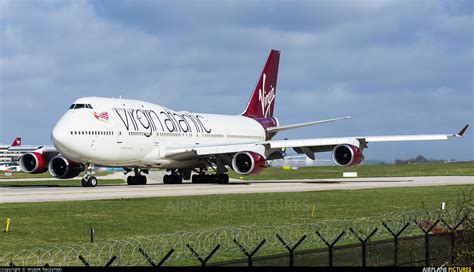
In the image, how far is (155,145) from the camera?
150ft

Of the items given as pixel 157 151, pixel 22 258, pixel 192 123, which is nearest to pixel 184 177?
pixel 192 123

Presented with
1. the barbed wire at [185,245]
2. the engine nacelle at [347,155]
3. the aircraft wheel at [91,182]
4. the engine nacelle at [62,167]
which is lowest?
the barbed wire at [185,245]

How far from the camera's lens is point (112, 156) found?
42.1 m

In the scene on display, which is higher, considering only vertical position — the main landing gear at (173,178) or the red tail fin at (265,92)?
the red tail fin at (265,92)

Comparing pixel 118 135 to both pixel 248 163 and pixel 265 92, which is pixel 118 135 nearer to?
pixel 248 163

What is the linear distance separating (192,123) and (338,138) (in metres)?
11.1

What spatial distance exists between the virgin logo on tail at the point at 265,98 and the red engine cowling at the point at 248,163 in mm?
18892

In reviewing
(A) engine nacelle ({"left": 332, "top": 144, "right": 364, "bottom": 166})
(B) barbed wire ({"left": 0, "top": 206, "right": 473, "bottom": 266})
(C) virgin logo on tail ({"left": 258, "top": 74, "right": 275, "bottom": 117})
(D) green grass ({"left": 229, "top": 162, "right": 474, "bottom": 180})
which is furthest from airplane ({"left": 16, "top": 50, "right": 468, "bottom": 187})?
(B) barbed wire ({"left": 0, "top": 206, "right": 473, "bottom": 266})

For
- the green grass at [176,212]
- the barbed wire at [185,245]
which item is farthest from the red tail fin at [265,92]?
the barbed wire at [185,245]

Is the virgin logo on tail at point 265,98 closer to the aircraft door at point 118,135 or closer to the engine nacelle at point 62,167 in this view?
the engine nacelle at point 62,167

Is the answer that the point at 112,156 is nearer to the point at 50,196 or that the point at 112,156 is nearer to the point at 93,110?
the point at 93,110

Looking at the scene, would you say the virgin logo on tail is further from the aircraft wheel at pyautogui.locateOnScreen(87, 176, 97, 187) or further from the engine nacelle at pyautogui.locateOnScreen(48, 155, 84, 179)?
the aircraft wheel at pyautogui.locateOnScreen(87, 176, 97, 187)

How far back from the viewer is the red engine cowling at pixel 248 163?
4369cm

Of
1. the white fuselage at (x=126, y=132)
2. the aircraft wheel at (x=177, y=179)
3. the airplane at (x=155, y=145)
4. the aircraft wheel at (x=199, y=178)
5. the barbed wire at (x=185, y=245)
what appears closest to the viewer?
the barbed wire at (x=185, y=245)
